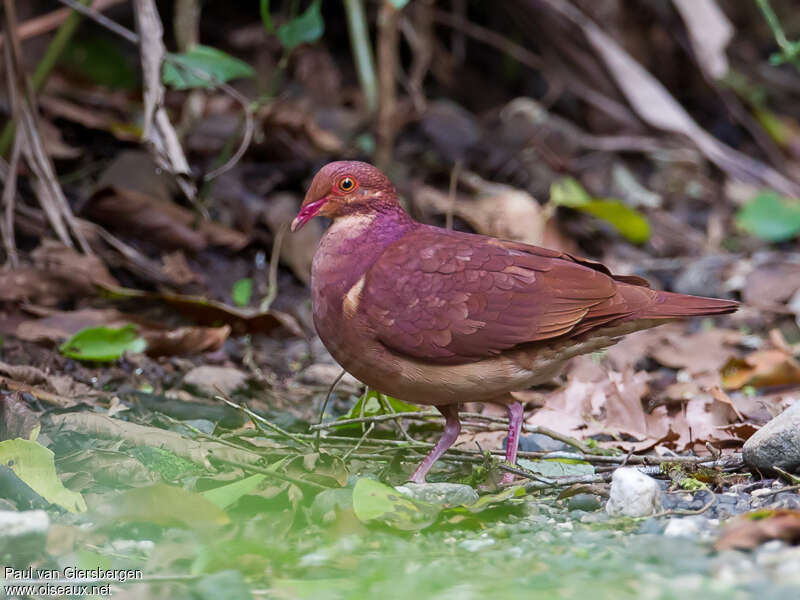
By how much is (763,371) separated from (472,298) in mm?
2170

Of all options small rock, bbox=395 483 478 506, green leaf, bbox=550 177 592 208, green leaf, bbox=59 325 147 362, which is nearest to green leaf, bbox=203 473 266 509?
small rock, bbox=395 483 478 506

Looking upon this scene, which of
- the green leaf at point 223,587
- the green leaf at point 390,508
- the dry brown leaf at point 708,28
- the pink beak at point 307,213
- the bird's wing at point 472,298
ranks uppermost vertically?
the dry brown leaf at point 708,28

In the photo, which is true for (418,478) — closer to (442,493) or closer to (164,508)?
(442,493)

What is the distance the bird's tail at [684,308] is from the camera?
3.84 meters

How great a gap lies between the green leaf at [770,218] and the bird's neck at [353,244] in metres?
4.13

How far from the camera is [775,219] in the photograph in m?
7.47

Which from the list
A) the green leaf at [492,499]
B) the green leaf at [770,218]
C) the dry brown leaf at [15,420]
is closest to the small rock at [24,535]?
the dry brown leaf at [15,420]

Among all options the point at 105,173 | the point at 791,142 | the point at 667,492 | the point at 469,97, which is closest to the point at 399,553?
the point at 667,492

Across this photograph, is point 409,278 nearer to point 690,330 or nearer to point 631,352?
point 631,352

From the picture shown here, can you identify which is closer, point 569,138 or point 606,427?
point 606,427

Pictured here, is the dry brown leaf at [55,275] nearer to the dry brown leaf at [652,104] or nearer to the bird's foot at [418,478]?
the bird's foot at [418,478]

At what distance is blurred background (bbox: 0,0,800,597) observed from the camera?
4488 mm

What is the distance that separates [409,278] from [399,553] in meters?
1.11

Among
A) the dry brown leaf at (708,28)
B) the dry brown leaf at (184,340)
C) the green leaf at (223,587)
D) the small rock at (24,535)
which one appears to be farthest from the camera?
the dry brown leaf at (708,28)
